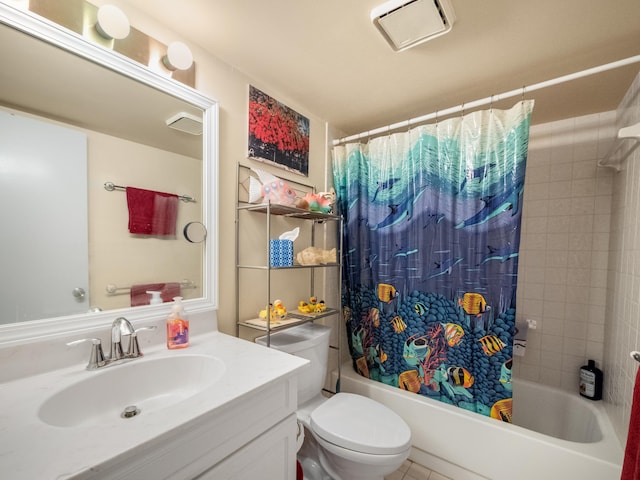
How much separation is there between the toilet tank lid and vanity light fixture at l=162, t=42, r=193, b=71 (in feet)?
4.20

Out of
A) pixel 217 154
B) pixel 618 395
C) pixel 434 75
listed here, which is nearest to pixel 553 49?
pixel 434 75

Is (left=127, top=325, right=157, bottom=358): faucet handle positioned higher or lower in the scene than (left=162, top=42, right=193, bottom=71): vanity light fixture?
lower

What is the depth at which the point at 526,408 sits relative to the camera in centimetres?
190

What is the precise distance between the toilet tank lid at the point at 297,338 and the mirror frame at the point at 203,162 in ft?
1.21

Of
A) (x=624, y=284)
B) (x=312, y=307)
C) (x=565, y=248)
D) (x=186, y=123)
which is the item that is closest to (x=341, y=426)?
(x=312, y=307)

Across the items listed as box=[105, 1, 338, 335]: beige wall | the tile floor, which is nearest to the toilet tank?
box=[105, 1, 338, 335]: beige wall

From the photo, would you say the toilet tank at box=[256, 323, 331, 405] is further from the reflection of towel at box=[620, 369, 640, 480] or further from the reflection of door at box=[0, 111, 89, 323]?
the reflection of towel at box=[620, 369, 640, 480]

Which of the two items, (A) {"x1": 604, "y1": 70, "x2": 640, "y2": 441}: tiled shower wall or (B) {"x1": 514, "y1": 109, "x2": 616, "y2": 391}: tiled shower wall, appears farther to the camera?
(B) {"x1": 514, "y1": 109, "x2": 616, "y2": 391}: tiled shower wall

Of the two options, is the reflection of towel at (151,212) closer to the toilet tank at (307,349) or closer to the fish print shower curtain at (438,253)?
the toilet tank at (307,349)

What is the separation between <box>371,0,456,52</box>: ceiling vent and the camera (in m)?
1.00

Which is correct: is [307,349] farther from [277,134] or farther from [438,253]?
[277,134]

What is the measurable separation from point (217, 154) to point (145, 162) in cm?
30

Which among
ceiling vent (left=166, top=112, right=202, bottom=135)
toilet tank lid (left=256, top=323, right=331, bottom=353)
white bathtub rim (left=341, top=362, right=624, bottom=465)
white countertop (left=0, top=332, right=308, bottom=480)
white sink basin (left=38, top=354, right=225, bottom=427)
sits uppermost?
ceiling vent (left=166, top=112, right=202, bottom=135)

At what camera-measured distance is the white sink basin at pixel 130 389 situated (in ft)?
2.45
